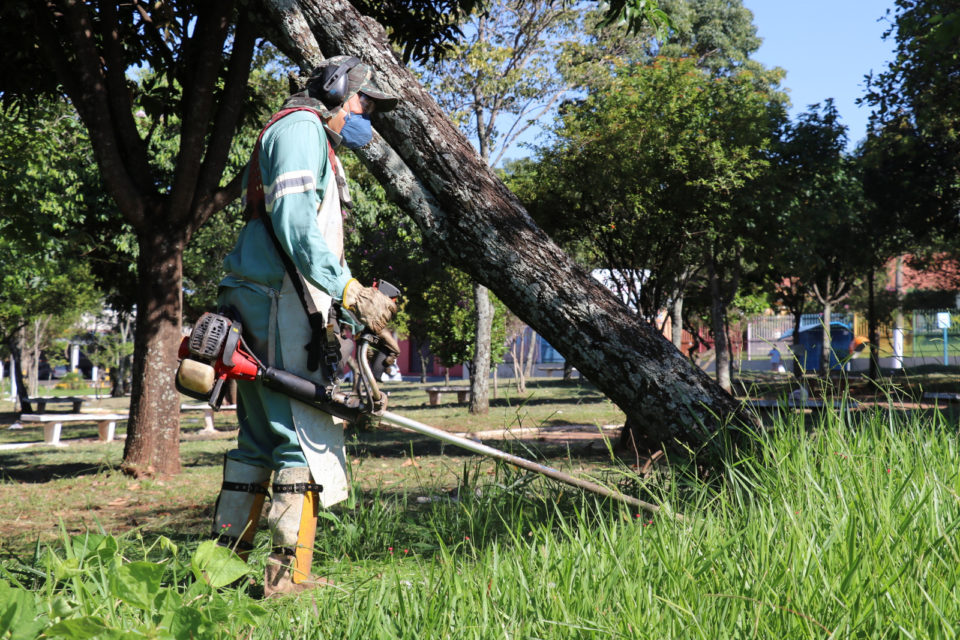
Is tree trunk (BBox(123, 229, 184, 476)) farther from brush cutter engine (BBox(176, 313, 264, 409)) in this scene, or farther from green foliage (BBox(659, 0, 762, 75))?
green foliage (BBox(659, 0, 762, 75))

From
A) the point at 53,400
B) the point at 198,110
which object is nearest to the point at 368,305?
the point at 198,110

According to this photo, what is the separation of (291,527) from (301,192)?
1307mm

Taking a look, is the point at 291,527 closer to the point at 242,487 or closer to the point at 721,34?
the point at 242,487

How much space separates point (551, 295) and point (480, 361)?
13117 millimetres

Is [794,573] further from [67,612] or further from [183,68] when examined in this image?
[183,68]

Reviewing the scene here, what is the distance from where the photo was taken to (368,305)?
323 centimetres

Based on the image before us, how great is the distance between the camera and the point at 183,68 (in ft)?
27.3

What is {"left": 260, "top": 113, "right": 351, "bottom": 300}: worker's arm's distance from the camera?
10.3 feet

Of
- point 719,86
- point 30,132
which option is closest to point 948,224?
point 719,86

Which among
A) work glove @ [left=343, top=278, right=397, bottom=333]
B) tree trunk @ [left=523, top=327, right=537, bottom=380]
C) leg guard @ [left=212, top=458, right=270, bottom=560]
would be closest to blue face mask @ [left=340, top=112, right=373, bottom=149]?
work glove @ [left=343, top=278, right=397, bottom=333]

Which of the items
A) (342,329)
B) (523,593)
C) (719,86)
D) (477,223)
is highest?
(719,86)

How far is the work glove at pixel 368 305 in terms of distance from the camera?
321cm

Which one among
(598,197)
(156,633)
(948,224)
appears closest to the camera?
(156,633)

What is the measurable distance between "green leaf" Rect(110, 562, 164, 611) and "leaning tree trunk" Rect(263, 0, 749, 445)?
2617 mm
